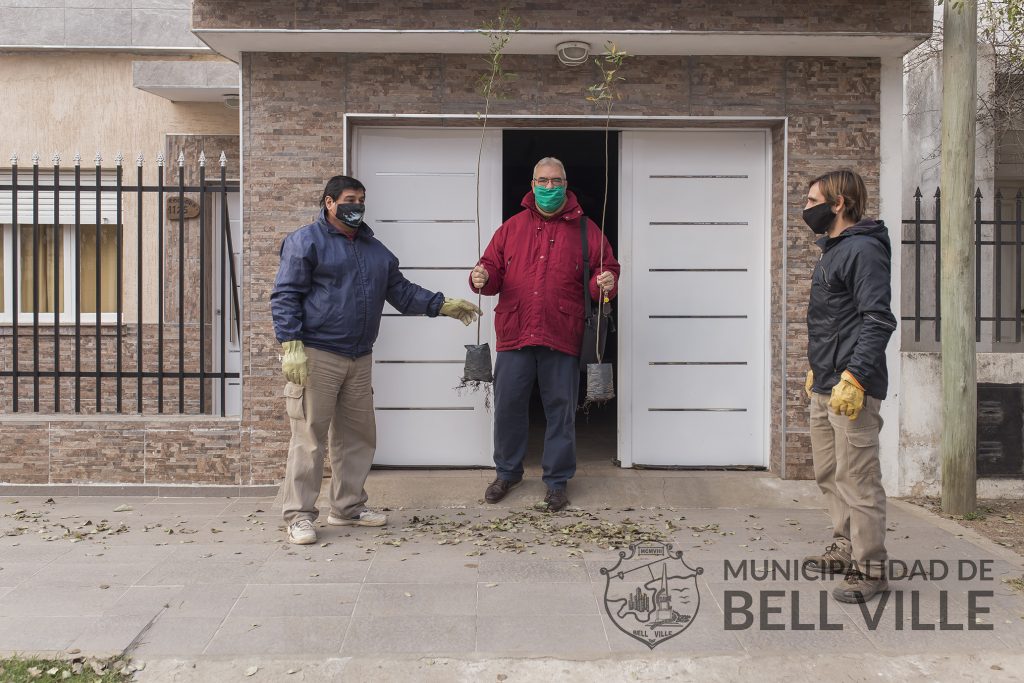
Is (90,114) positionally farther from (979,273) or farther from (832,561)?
(979,273)

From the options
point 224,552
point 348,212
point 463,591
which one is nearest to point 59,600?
point 224,552

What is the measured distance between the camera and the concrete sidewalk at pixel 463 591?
382 centimetres

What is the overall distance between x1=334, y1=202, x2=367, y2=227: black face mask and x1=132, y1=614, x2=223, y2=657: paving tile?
8.39 feet

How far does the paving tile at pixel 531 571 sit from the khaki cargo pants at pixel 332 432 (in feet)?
4.06

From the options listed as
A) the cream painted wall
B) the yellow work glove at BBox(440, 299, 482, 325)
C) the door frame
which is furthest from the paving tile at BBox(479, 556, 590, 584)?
the cream painted wall

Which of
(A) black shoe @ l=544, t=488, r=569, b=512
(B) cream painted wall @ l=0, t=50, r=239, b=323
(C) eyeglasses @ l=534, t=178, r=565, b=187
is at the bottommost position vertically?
(A) black shoe @ l=544, t=488, r=569, b=512

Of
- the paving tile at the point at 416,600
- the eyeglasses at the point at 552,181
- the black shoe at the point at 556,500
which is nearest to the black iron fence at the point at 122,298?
the eyeglasses at the point at 552,181

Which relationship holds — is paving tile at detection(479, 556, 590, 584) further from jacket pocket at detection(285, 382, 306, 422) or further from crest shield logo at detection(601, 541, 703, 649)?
jacket pocket at detection(285, 382, 306, 422)

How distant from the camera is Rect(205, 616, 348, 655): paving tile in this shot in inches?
152

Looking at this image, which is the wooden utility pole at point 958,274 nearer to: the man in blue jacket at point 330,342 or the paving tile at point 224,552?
the man in blue jacket at point 330,342

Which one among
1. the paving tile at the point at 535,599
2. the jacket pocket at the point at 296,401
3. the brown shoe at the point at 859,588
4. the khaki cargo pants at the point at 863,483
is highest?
the jacket pocket at the point at 296,401

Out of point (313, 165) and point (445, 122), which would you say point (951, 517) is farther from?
point (313, 165)

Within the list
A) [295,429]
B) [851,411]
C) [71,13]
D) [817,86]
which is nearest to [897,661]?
[851,411]

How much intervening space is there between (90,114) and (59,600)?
22.3 ft
